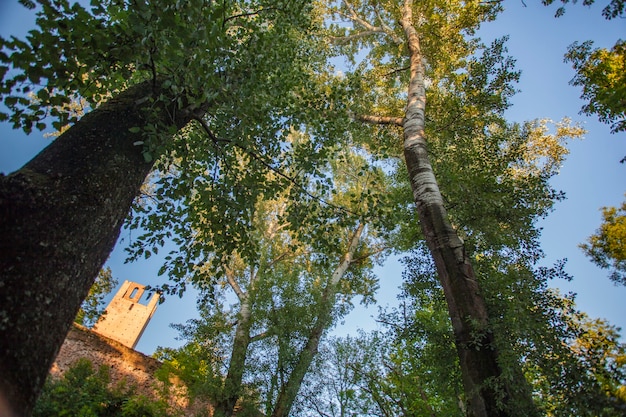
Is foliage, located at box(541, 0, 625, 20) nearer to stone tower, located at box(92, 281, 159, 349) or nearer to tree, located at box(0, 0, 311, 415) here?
tree, located at box(0, 0, 311, 415)

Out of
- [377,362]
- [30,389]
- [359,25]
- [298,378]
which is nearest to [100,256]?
[30,389]

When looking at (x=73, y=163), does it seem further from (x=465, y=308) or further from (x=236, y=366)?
(x=236, y=366)

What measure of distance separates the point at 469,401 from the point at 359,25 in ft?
46.3

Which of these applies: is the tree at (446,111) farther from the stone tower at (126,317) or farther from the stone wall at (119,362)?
the stone tower at (126,317)

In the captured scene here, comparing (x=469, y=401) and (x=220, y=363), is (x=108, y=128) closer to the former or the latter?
(x=469, y=401)

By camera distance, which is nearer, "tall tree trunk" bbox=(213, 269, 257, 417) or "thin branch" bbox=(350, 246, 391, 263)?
"tall tree trunk" bbox=(213, 269, 257, 417)

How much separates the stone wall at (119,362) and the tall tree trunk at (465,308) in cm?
1235

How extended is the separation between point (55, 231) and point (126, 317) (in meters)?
41.4

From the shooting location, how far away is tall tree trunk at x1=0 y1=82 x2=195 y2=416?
1.50 metres

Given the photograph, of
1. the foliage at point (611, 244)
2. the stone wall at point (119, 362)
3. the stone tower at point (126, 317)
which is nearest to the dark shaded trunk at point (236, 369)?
the stone wall at point (119, 362)

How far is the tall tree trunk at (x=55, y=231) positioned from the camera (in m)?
1.50

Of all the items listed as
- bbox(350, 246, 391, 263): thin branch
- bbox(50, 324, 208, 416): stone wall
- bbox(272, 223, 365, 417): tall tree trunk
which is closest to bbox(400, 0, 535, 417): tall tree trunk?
bbox(272, 223, 365, 417): tall tree trunk

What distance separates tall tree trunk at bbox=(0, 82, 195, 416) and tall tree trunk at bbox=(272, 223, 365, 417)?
7.54 m

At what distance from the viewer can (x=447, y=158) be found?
25.8 feet
